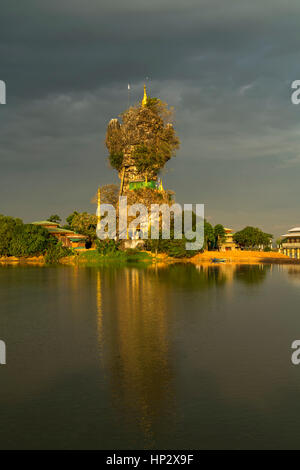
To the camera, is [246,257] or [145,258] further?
[246,257]

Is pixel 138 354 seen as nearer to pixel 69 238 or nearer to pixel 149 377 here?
pixel 149 377

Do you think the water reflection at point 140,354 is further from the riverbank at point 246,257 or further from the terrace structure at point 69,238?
the terrace structure at point 69,238

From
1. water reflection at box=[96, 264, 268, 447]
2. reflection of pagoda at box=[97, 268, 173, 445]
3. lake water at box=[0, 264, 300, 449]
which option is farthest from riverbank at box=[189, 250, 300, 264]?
lake water at box=[0, 264, 300, 449]

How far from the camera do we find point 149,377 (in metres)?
12.1

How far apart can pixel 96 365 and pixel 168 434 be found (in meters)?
5.03

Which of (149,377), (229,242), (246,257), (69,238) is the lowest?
(149,377)

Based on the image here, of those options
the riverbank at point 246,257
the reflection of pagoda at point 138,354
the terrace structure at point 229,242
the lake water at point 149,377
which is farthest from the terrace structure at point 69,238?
the lake water at point 149,377

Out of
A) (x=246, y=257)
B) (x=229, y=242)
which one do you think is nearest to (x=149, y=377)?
(x=246, y=257)

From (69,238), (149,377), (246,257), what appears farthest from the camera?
(69,238)

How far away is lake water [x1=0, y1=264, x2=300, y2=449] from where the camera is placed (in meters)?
8.83

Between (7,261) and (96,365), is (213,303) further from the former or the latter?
(7,261)

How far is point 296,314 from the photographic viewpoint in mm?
22375

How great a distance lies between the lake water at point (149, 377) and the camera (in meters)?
8.83

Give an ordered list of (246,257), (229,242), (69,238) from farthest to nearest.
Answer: (229,242), (69,238), (246,257)
